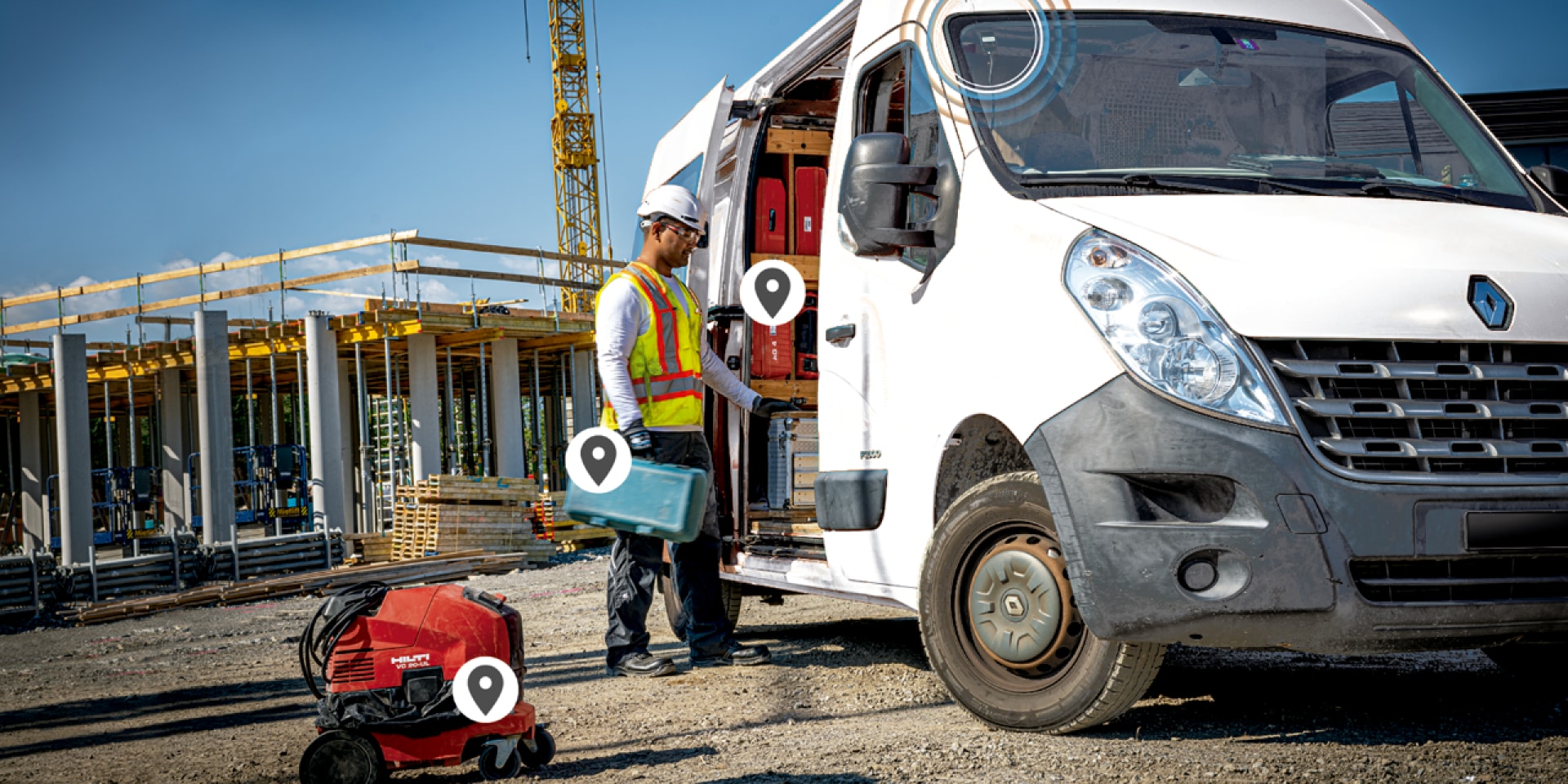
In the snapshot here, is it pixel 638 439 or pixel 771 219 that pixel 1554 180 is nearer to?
pixel 638 439

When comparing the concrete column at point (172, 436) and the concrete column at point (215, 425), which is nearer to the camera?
the concrete column at point (215, 425)

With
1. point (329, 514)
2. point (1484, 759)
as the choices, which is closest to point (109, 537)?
point (329, 514)

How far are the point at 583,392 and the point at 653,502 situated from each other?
59.7 feet

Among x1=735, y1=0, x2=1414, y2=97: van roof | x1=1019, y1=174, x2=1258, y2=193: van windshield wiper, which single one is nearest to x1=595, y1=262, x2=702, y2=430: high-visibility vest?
x1=735, y1=0, x2=1414, y2=97: van roof

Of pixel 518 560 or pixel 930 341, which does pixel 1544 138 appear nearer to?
pixel 518 560

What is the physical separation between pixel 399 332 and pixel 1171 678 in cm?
1695

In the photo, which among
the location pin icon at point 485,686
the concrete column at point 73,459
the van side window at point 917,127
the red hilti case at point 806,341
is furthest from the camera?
the concrete column at point 73,459

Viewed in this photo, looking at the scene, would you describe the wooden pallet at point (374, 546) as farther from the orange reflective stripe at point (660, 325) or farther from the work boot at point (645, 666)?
the orange reflective stripe at point (660, 325)

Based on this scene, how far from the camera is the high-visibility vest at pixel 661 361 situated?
5895 millimetres

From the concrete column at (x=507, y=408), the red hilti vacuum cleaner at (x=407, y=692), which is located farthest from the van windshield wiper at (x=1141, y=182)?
the concrete column at (x=507, y=408)

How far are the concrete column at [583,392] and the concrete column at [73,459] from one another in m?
7.68

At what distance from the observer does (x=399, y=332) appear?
2017 cm

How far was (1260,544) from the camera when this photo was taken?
3318 millimetres

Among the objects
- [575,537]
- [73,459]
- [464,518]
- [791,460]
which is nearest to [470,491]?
[464,518]
